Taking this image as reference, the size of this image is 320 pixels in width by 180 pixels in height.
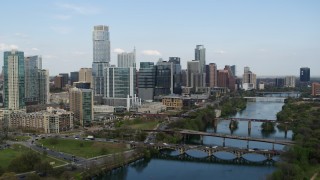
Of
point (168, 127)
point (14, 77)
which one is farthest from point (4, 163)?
point (14, 77)

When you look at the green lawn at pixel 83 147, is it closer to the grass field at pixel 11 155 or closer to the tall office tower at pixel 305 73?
the grass field at pixel 11 155

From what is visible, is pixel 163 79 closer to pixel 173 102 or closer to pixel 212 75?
pixel 173 102

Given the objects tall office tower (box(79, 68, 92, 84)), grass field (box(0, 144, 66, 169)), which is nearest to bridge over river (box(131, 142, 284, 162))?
grass field (box(0, 144, 66, 169))

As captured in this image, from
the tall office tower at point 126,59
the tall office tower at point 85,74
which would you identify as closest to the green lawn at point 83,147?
the tall office tower at point 126,59

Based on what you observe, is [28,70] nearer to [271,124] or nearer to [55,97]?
[55,97]

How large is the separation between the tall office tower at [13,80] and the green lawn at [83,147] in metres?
11.7

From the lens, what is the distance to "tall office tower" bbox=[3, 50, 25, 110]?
38.6 meters

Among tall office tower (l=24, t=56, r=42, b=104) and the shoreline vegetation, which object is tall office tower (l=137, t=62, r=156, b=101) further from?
the shoreline vegetation

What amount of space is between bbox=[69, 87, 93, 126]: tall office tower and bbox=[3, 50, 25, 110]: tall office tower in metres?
5.14

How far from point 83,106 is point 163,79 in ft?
77.5

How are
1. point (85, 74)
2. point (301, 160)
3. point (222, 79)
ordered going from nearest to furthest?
1. point (301, 160)
2. point (85, 74)
3. point (222, 79)

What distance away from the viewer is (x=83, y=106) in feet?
121

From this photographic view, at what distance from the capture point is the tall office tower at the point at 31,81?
143 ft

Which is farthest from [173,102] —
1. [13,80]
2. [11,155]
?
[11,155]
